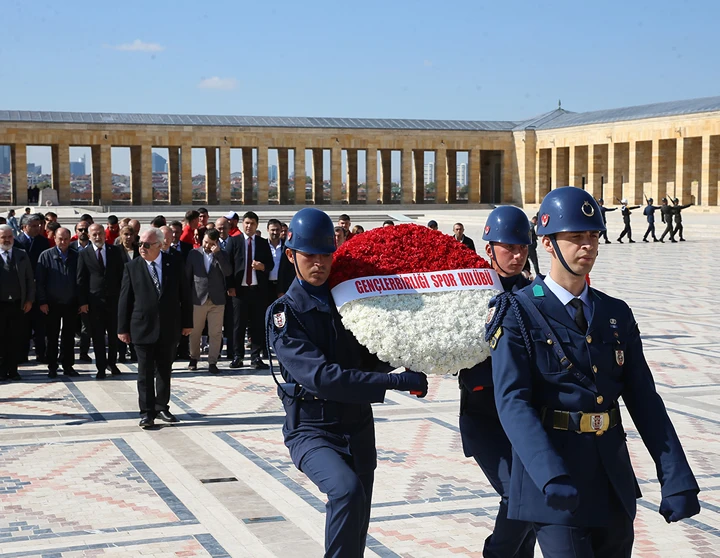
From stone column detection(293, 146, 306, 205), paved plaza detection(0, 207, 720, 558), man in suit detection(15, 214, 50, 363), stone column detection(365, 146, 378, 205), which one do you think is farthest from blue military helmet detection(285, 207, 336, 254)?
stone column detection(365, 146, 378, 205)

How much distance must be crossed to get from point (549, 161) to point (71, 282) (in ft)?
172

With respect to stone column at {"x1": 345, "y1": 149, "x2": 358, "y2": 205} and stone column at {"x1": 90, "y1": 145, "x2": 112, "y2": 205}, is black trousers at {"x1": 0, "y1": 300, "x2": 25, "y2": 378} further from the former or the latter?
stone column at {"x1": 345, "y1": 149, "x2": 358, "y2": 205}

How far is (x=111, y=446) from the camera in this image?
7910mm

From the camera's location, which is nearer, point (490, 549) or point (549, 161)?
point (490, 549)

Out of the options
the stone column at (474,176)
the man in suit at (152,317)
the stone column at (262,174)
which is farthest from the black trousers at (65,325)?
the stone column at (474,176)

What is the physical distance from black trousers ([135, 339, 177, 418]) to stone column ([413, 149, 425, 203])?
175ft

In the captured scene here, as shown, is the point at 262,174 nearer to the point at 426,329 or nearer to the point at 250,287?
the point at 250,287

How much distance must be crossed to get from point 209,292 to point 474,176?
51.3 metres

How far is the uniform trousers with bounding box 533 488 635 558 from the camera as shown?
10.9 feet

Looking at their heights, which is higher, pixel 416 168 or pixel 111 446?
pixel 416 168

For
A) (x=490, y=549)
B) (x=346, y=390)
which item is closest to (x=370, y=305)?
(x=346, y=390)

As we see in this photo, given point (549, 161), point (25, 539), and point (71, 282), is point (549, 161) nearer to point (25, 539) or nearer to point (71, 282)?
point (71, 282)

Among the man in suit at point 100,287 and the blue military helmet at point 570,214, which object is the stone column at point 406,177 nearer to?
the man in suit at point 100,287

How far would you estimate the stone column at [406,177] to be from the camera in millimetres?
59500
